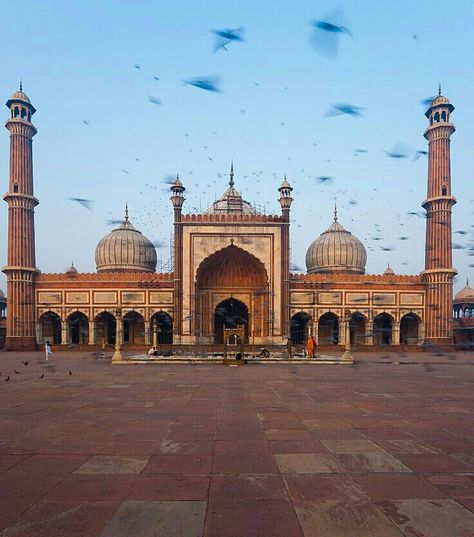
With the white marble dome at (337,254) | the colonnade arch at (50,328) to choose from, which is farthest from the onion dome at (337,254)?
the colonnade arch at (50,328)

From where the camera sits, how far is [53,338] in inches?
1572

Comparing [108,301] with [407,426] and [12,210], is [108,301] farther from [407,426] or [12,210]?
[407,426]

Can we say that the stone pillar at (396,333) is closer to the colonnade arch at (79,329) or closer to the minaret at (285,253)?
the minaret at (285,253)

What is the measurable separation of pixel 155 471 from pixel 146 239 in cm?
4196

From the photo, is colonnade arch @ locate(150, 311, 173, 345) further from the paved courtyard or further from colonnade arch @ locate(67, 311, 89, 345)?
the paved courtyard

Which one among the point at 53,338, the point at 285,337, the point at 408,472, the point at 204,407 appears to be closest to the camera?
the point at 408,472

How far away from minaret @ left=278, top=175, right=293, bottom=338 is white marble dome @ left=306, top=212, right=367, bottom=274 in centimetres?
908

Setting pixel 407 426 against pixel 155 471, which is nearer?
pixel 155 471

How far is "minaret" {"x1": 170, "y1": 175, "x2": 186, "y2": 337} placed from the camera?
35750 millimetres

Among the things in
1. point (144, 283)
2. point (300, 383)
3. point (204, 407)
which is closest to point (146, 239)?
point (144, 283)

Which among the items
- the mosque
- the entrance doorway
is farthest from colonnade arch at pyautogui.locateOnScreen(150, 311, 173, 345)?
the entrance doorway

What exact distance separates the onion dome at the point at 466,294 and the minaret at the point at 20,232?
38532mm

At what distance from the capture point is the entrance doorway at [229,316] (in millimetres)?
39844

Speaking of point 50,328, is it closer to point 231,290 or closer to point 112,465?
point 231,290
